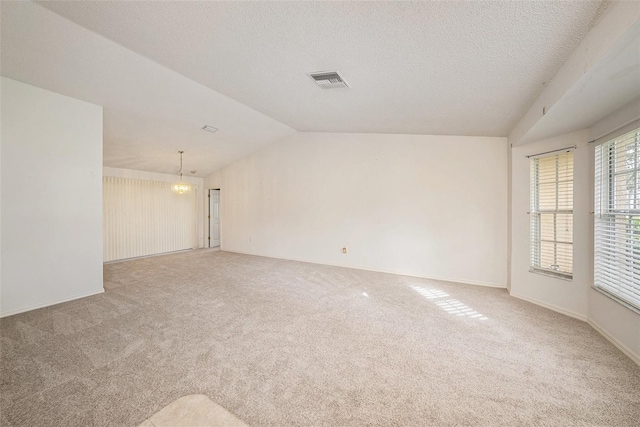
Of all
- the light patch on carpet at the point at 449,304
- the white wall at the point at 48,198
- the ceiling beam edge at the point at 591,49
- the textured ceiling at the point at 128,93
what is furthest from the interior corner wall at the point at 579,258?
the white wall at the point at 48,198

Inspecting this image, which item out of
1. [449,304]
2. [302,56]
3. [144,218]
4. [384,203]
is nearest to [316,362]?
[449,304]

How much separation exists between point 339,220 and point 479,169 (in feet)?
9.14

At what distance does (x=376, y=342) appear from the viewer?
2395 millimetres

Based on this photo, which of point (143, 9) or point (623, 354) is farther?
point (623, 354)

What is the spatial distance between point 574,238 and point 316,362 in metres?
3.37

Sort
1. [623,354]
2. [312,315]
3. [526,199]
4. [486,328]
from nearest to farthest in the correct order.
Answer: [623,354]
[486,328]
[312,315]
[526,199]

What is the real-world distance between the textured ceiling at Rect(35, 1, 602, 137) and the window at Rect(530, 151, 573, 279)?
2.66 feet

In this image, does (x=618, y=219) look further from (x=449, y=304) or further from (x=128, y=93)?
(x=128, y=93)

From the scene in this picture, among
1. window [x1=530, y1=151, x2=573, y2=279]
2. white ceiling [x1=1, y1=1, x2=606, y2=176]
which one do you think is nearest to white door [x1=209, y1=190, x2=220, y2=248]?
white ceiling [x1=1, y1=1, x2=606, y2=176]

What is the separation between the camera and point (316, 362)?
6.75ft

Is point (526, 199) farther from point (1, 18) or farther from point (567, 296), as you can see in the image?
point (1, 18)

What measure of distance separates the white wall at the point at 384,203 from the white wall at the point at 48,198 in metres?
3.52

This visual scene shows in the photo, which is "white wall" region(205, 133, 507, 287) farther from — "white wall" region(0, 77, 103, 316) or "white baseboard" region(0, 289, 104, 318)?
"white baseboard" region(0, 289, 104, 318)

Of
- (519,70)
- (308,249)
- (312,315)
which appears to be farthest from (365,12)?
(308,249)
